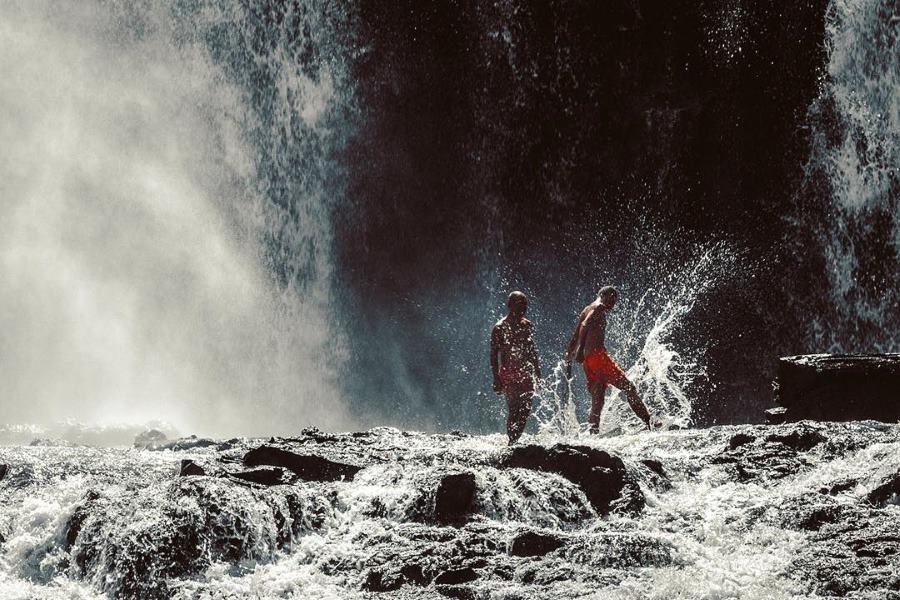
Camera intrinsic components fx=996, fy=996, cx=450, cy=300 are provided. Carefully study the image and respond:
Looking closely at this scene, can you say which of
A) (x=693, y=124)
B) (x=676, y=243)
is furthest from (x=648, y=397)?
(x=693, y=124)

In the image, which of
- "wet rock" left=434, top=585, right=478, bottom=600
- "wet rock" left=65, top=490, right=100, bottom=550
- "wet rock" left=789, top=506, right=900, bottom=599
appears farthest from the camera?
"wet rock" left=65, top=490, right=100, bottom=550

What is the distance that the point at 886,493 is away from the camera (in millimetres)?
8961

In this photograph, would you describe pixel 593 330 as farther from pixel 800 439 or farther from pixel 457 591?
pixel 457 591

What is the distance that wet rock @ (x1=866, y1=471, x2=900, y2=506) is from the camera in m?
8.88

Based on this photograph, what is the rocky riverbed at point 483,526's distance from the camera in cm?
752

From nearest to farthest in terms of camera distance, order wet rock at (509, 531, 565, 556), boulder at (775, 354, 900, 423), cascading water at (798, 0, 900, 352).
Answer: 1. wet rock at (509, 531, 565, 556)
2. boulder at (775, 354, 900, 423)
3. cascading water at (798, 0, 900, 352)

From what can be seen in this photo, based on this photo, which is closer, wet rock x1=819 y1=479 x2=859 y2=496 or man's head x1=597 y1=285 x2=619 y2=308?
wet rock x1=819 y1=479 x2=859 y2=496

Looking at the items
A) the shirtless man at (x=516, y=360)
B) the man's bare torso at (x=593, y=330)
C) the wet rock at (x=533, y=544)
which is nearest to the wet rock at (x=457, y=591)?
the wet rock at (x=533, y=544)

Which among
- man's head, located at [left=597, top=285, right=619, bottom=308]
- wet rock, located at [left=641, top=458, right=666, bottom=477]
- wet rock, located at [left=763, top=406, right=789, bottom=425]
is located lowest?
wet rock, located at [left=641, top=458, right=666, bottom=477]

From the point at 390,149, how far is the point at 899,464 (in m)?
22.4

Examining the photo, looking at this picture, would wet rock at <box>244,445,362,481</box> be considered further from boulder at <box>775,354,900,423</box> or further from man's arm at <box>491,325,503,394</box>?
boulder at <box>775,354,900,423</box>

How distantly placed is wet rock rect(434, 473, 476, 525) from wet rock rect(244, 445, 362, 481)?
1786 millimetres

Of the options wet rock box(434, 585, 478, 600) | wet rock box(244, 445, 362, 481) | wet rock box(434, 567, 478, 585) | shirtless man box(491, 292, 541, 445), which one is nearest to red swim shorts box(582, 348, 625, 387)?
shirtless man box(491, 292, 541, 445)

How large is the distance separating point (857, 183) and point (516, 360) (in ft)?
47.8
